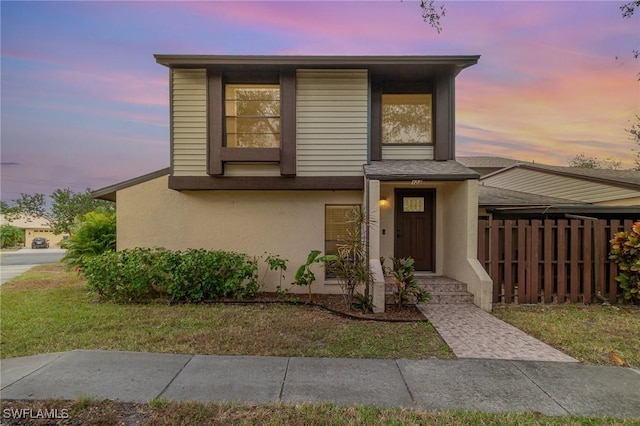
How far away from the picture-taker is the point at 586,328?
18.2 feet

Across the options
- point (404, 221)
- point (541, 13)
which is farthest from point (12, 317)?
point (541, 13)

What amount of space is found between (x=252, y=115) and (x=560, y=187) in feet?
35.6

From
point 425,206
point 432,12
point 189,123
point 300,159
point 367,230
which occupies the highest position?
point 432,12

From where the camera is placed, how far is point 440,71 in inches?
327

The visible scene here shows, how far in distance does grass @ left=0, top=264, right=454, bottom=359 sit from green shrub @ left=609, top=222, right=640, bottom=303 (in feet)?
16.8

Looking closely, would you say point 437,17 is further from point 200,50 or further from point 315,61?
Result: point 200,50

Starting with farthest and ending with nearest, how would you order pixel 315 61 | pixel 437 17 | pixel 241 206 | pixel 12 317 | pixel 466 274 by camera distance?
1. pixel 241 206
2. pixel 315 61
3. pixel 466 274
4. pixel 12 317
5. pixel 437 17

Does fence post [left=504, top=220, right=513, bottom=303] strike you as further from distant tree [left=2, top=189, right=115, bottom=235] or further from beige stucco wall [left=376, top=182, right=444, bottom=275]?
distant tree [left=2, top=189, right=115, bottom=235]

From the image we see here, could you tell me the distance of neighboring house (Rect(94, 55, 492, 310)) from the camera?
→ 8.03m

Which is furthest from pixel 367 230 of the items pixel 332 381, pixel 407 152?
pixel 332 381

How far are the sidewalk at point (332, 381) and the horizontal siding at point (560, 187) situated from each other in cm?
846

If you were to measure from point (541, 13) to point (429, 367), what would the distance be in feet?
35.7

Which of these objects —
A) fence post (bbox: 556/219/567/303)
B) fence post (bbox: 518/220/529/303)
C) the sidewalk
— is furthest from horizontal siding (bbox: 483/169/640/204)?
the sidewalk

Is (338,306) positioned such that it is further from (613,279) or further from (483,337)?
(613,279)
